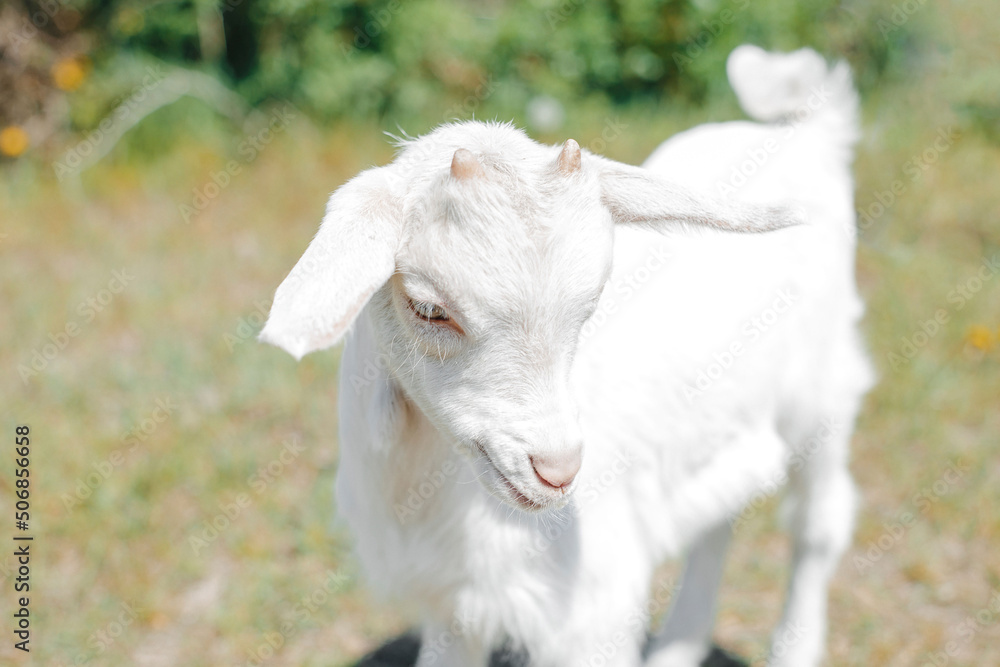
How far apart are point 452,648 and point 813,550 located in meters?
1.38

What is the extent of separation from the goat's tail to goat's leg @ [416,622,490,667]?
2.09m

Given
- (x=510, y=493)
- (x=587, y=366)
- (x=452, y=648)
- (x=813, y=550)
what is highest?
(x=510, y=493)

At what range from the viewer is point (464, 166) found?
5.30 ft

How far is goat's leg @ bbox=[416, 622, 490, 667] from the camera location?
7.65 ft

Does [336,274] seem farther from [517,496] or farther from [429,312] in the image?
[517,496]

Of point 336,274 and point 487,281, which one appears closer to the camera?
point 336,274

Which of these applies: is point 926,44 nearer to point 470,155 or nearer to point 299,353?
point 470,155

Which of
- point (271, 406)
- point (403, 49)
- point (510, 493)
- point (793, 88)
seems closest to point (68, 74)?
point (403, 49)

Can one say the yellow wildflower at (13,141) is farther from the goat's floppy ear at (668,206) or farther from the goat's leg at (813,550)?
the goat's leg at (813,550)

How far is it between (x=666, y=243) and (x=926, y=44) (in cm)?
412

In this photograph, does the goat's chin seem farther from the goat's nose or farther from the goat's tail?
the goat's tail

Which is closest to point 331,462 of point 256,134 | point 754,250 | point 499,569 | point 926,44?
point 499,569

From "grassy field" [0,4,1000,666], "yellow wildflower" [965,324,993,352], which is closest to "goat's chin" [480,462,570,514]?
"grassy field" [0,4,1000,666]

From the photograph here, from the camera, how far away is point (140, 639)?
3.10 m
